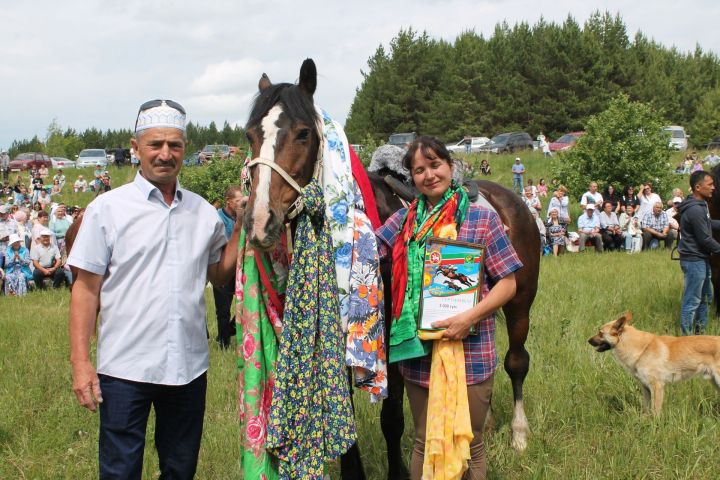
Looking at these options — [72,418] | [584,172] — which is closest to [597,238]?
[584,172]

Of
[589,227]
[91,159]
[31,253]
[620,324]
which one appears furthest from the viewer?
[91,159]

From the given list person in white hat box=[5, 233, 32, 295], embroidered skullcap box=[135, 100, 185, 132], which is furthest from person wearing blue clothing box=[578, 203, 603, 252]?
embroidered skullcap box=[135, 100, 185, 132]

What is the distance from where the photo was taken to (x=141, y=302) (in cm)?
275

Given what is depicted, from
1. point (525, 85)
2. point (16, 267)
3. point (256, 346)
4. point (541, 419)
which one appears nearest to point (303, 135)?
point (256, 346)

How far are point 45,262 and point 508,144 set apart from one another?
27732mm

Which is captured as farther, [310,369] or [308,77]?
[308,77]

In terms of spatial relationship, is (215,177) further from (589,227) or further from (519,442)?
(519,442)

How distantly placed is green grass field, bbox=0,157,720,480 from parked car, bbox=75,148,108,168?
3334cm

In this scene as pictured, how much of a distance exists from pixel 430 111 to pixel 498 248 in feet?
167

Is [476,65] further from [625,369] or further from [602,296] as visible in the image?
[625,369]

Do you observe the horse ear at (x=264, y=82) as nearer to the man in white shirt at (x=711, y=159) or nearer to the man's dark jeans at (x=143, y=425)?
the man's dark jeans at (x=143, y=425)

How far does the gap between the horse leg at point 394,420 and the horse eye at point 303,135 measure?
4.96 ft

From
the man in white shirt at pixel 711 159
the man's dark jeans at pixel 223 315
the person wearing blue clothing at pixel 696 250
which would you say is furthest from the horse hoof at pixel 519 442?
the man in white shirt at pixel 711 159

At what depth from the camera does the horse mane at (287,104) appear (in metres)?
2.99
